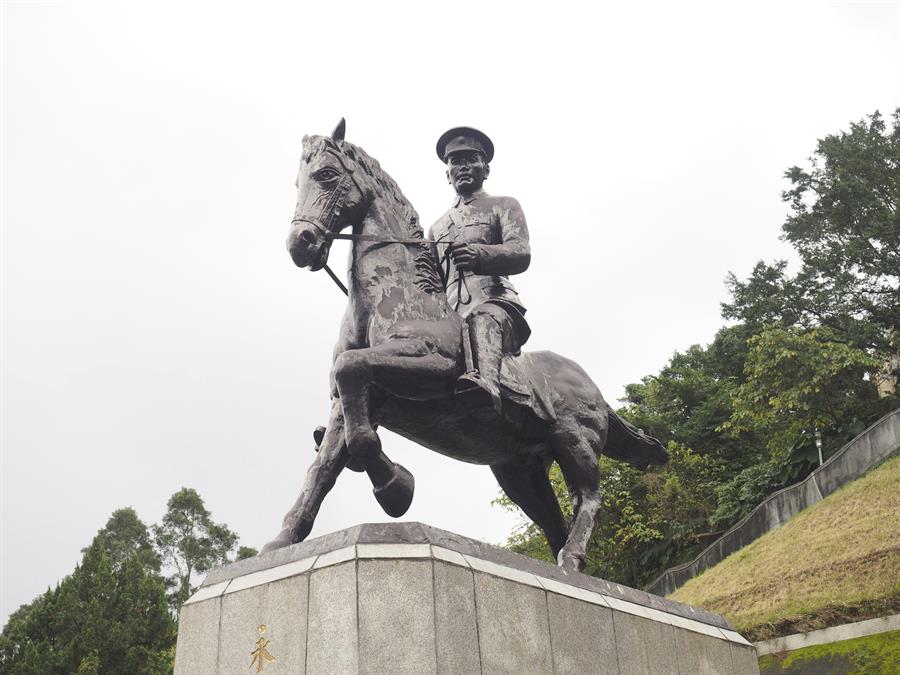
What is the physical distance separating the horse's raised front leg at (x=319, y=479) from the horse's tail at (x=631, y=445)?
3.11 metres

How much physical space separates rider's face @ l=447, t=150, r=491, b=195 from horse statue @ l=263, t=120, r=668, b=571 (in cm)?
125

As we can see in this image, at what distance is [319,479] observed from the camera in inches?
263

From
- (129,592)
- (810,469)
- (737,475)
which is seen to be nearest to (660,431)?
(737,475)

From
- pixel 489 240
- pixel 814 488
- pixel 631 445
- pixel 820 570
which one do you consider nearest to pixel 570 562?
pixel 631 445

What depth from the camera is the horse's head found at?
262 inches

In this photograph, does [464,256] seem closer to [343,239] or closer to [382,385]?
[343,239]

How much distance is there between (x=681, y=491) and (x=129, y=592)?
18.6m

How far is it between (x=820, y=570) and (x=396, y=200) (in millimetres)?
15408

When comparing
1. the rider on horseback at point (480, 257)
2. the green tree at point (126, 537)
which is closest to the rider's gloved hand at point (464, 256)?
the rider on horseback at point (480, 257)

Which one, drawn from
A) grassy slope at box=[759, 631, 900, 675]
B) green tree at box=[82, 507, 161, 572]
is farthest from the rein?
green tree at box=[82, 507, 161, 572]

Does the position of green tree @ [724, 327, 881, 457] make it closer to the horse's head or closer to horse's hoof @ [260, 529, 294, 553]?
the horse's head

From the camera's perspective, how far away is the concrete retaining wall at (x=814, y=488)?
89.8ft

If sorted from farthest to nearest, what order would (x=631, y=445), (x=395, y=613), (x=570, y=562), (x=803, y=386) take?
(x=803, y=386) → (x=631, y=445) → (x=570, y=562) → (x=395, y=613)

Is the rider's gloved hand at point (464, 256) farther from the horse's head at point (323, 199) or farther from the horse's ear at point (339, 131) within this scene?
the horse's ear at point (339, 131)
